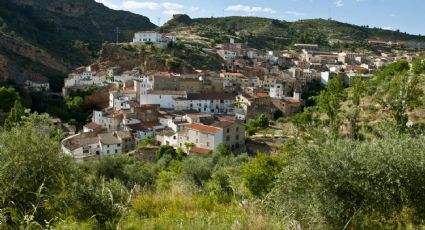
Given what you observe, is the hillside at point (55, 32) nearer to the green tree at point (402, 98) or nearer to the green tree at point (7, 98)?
the green tree at point (7, 98)

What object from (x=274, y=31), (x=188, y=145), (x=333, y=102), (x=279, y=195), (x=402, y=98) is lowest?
(x=188, y=145)

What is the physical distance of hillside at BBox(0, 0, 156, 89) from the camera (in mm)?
54031

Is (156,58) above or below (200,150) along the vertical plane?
above

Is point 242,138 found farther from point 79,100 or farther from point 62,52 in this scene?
point 62,52

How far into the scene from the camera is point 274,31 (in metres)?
96.8

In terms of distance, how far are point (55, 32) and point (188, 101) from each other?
46563 millimetres

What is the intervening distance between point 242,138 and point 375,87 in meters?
13.1

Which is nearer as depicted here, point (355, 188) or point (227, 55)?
point (355, 188)

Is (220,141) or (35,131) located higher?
(35,131)

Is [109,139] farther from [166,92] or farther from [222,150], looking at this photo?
[166,92]

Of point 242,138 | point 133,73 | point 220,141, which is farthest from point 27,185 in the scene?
point 133,73

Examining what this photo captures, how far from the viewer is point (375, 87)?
34281 mm

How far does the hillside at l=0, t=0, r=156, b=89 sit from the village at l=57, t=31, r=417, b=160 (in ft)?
22.7

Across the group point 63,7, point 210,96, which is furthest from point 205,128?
point 63,7
